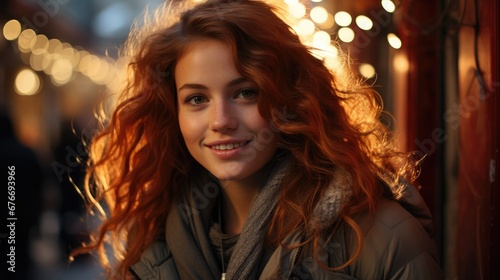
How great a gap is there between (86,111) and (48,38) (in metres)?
1.67

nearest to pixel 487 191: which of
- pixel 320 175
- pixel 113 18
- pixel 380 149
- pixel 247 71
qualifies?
pixel 380 149

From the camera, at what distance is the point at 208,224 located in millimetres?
3166

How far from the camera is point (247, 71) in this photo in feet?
8.95

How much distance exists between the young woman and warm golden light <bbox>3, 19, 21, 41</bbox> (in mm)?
7244

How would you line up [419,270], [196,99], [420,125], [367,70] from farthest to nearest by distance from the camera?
[367,70] → [420,125] → [196,99] → [419,270]

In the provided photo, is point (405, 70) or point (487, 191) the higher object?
point (405, 70)

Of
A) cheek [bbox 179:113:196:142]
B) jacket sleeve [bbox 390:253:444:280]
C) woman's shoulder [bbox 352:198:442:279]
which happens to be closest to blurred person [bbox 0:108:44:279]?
cheek [bbox 179:113:196:142]

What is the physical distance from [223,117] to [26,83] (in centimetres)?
939

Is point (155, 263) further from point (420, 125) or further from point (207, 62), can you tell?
point (420, 125)

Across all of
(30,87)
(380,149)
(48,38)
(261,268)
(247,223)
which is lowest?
(261,268)

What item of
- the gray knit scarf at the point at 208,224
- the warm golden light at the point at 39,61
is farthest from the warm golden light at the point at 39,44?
the gray knit scarf at the point at 208,224

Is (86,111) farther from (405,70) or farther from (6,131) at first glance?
(405,70)

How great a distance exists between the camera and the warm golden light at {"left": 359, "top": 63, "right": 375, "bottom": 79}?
17.0 feet

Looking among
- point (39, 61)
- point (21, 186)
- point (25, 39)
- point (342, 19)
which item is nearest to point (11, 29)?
point (25, 39)
